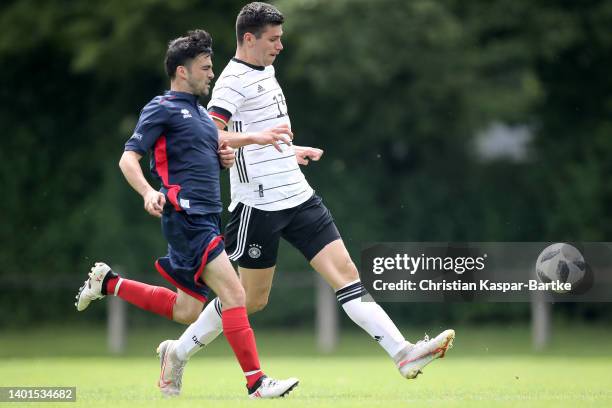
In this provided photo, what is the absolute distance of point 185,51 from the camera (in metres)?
7.17

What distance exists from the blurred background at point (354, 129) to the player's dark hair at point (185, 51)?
1019 cm

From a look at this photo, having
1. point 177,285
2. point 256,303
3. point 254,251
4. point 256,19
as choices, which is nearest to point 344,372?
point 256,303

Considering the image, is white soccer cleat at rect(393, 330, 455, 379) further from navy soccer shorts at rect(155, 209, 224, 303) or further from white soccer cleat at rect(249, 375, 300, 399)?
navy soccer shorts at rect(155, 209, 224, 303)

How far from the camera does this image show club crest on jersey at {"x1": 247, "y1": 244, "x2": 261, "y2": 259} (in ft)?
24.9

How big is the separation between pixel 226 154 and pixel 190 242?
66cm

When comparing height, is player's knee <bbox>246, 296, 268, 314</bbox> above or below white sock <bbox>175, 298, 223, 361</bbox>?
above

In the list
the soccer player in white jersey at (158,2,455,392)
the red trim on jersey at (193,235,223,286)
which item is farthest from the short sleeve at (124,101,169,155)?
the red trim on jersey at (193,235,223,286)

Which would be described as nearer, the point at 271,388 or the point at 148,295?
the point at 271,388

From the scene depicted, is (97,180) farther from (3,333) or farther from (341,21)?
(341,21)

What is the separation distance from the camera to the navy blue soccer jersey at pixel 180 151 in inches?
274

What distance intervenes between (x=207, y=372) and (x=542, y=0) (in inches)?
433

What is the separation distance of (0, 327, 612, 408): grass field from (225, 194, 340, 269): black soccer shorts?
38.0 inches

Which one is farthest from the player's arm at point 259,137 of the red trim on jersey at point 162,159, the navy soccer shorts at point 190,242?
the navy soccer shorts at point 190,242

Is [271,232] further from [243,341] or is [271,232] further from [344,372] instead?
[344,372]
